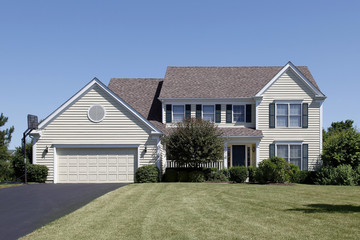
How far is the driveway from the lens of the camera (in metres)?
11.2

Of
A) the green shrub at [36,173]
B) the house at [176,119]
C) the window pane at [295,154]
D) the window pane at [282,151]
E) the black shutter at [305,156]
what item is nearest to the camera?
the green shrub at [36,173]

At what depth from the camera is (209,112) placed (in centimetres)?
2997

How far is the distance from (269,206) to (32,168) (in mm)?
16679

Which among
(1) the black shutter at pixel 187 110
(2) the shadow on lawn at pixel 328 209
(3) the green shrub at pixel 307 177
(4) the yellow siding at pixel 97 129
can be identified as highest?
(1) the black shutter at pixel 187 110

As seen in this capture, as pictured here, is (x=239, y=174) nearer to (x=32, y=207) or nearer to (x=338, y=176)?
(x=338, y=176)

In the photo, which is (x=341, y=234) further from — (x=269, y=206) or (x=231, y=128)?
(x=231, y=128)

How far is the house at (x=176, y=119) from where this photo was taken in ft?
85.1

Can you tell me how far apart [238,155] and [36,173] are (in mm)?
14333

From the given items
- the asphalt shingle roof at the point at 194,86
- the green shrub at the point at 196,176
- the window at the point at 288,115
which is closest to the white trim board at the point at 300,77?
the asphalt shingle roof at the point at 194,86

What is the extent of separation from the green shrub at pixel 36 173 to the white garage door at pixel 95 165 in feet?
3.29

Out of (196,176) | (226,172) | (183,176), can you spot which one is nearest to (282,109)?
(226,172)

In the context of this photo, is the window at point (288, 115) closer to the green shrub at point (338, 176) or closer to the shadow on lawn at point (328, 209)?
the green shrub at point (338, 176)

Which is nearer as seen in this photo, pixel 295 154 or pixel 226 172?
pixel 226 172

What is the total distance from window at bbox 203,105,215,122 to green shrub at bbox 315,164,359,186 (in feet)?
27.8
